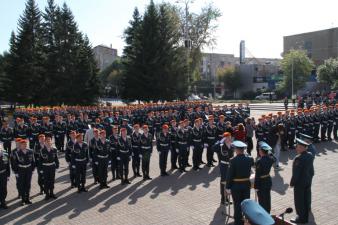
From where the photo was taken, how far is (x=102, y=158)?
39.7 ft

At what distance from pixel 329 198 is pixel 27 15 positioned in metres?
42.6

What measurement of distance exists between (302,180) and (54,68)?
1404 inches

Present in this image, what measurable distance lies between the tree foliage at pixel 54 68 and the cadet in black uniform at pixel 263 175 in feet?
109

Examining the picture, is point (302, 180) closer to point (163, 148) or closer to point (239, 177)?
point (239, 177)

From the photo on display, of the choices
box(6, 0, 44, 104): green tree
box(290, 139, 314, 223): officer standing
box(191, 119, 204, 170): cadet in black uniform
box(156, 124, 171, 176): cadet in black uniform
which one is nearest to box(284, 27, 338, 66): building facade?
box(6, 0, 44, 104): green tree

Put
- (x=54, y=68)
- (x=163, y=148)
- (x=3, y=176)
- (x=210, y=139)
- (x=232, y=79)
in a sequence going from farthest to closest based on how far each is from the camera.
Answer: (x=232, y=79) → (x=54, y=68) → (x=210, y=139) → (x=163, y=148) → (x=3, y=176)

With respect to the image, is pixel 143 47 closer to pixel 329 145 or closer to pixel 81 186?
pixel 329 145

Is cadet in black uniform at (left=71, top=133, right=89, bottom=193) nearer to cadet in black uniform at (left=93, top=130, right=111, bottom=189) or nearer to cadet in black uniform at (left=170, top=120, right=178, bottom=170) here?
cadet in black uniform at (left=93, top=130, right=111, bottom=189)

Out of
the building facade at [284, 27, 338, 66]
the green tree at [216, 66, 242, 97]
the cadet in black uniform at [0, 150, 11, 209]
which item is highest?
the building facade at [284, 27, 338, 66]

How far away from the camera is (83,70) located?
131 ft

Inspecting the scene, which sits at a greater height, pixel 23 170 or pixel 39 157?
pixel 39 157

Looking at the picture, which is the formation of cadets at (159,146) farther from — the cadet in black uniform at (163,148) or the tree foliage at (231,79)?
the tree foliage at (231,79)

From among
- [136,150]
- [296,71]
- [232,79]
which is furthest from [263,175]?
[232,79]

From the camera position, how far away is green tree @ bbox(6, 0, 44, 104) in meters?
40.7
